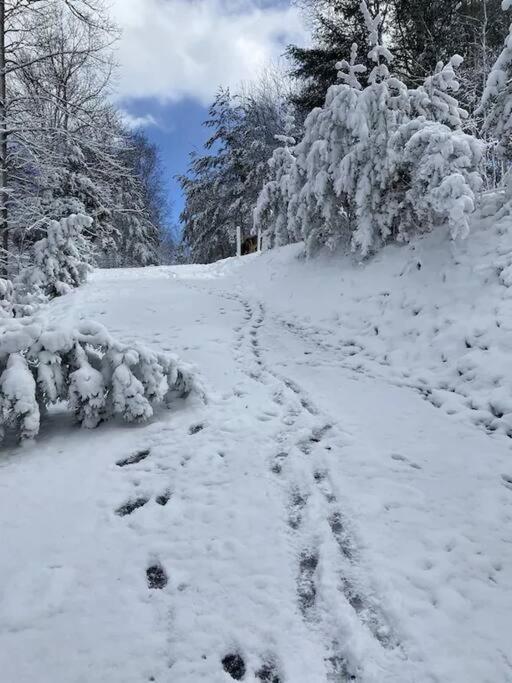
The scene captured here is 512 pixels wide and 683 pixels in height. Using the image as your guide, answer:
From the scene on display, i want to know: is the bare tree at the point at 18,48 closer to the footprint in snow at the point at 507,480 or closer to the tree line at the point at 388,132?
the tree line at the point at 388,132

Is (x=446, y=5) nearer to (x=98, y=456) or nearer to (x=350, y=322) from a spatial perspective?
(x=350, y=322)

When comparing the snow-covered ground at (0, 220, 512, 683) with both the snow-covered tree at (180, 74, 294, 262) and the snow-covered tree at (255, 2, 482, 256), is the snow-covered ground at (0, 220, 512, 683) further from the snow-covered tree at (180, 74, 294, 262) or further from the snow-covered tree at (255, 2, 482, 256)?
the snow-covered tree at (180, 74, 294, 262)

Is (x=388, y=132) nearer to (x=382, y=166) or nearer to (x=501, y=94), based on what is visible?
(x=382, y=166)

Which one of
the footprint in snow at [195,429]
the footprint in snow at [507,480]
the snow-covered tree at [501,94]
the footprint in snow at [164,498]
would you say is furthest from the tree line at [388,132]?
the footprint in snow at [164,498]

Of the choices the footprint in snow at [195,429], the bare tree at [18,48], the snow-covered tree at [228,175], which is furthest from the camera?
the snow-covered tree at [228,175]

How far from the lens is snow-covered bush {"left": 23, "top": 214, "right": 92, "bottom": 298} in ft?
33.7

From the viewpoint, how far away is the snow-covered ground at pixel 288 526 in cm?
188

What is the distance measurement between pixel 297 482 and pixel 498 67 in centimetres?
632

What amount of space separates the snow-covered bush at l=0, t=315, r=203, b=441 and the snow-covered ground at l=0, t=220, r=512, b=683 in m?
0.23

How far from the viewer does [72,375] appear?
3756 millimetres

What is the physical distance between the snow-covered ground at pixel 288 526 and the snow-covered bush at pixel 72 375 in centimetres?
23

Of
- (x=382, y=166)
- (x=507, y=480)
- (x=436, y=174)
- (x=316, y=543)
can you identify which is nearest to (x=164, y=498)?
(x=316, y=543)

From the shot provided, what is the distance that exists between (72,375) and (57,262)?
25.7 feet

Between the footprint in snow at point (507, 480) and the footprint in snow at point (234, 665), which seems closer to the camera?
the footprint in snow at point (234, 665)
